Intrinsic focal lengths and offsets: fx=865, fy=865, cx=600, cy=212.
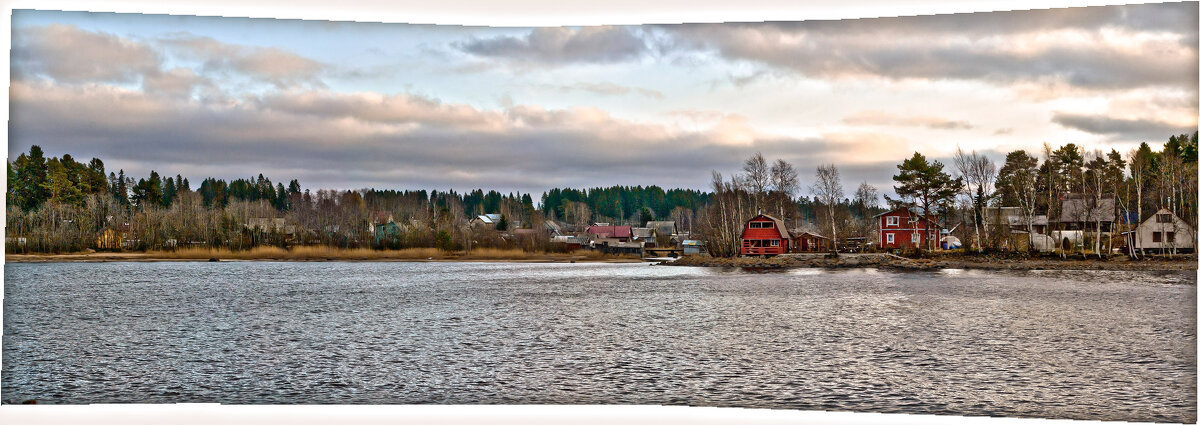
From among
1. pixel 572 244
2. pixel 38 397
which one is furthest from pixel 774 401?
pixel 572 244

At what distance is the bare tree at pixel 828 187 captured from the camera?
13062mm

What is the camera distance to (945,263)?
14938mm

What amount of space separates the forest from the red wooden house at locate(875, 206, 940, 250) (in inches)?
11.7

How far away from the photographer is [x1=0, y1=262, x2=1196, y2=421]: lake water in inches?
310

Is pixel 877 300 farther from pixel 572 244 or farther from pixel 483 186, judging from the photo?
pixel 572 244

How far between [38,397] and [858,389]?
739 cm

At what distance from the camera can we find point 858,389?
8055mm

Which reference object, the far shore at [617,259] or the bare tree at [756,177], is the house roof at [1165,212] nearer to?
the far shore at [617,259]

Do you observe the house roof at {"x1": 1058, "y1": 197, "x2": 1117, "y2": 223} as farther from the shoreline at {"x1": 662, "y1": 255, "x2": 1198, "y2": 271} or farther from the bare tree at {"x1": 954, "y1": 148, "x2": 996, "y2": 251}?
the bare tree at {"x1": 954, "y1": 148, "x2": 996, "y2": 251}

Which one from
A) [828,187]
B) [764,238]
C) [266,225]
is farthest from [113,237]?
[764,238]

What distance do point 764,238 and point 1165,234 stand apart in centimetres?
933

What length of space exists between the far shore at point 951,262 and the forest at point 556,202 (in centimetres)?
30

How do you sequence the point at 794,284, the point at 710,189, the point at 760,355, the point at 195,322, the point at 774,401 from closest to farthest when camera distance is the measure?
the point at 774,401
the point at 760,355
the point at 195,322
the point at 710,189
the point at 794,284

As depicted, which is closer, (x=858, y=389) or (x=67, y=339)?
(x=858, y=389)
